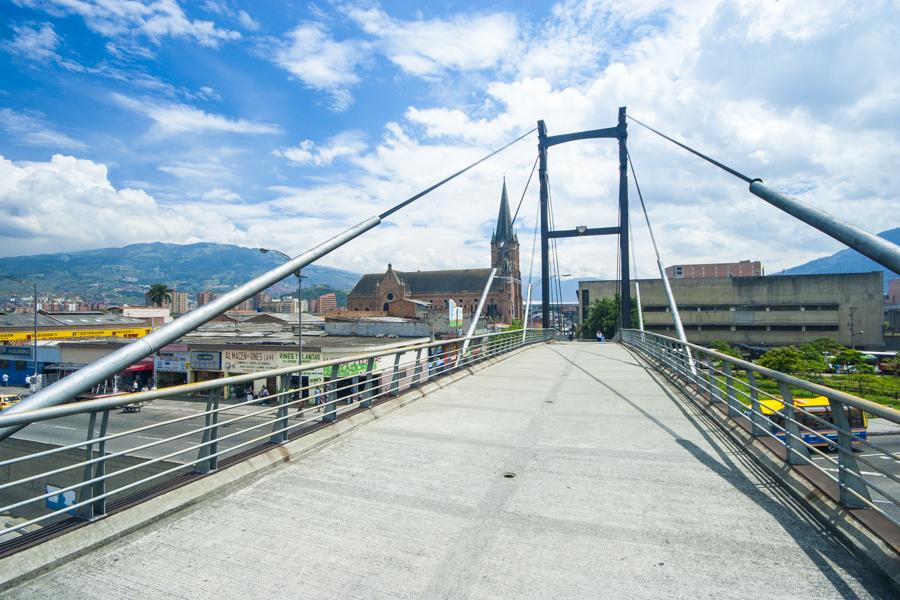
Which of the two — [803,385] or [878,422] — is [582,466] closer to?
[803,385]

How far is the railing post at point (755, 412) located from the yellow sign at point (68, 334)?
47636 mm

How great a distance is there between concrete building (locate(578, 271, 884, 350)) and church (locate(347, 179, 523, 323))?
27.8 m

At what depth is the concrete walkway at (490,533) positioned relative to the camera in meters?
3.35

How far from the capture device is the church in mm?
93625

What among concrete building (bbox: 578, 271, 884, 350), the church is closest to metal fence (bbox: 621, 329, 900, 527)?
concrete building (bbox: 578, 271, 884, 350)

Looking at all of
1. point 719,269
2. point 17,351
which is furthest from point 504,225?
point 17,351

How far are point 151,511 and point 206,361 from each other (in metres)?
34.7

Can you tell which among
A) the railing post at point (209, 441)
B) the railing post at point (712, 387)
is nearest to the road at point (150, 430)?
the railing post at point (209, 441)

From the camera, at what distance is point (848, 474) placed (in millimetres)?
4238

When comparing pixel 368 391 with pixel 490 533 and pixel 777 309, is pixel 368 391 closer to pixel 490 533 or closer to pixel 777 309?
pixel 490 533

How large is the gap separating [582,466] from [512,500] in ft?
4.72

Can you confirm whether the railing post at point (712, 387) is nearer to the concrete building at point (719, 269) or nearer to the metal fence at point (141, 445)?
the metal fence at point (141, 445)

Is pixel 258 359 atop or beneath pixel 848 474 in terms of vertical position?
beneath

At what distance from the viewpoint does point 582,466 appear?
5887mm
